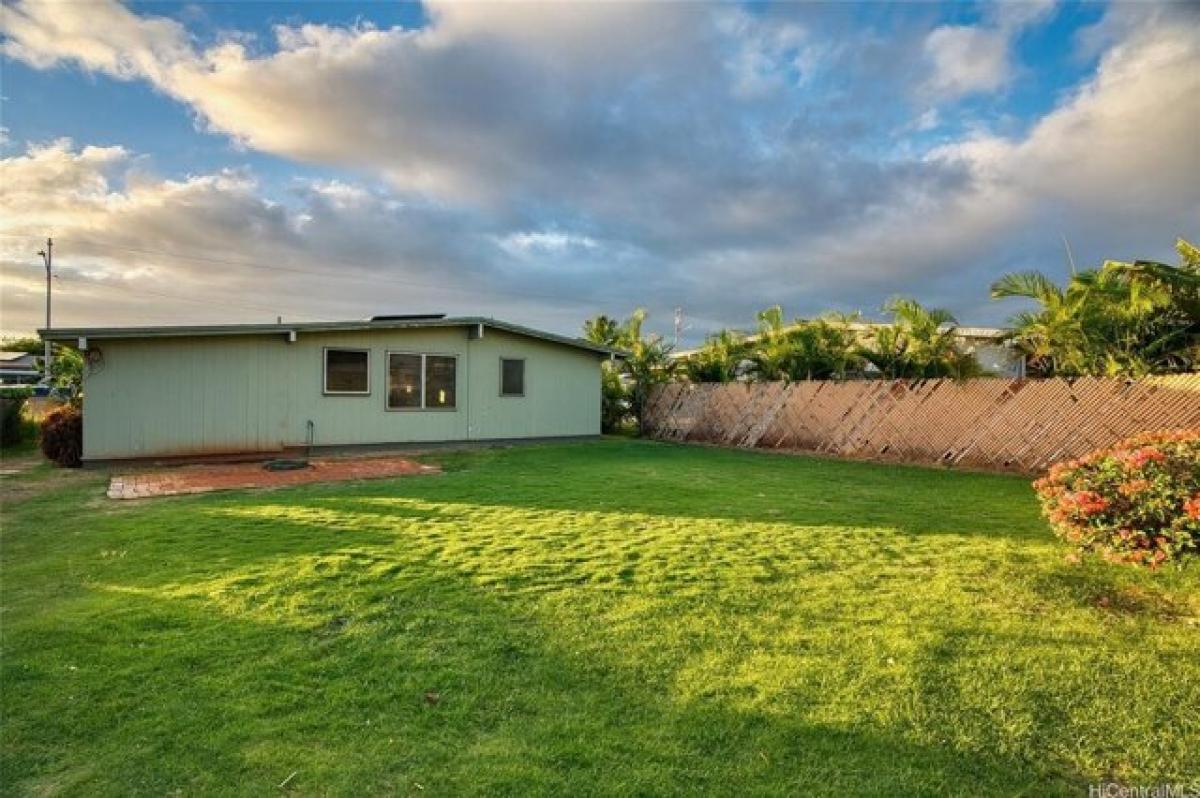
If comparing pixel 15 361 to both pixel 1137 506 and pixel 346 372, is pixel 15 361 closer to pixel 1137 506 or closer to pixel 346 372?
pixel 346 372

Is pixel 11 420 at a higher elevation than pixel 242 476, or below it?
higher

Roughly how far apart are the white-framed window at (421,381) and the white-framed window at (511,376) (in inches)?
47.5

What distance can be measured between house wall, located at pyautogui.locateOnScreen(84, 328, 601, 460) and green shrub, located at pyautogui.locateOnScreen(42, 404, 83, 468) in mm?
294

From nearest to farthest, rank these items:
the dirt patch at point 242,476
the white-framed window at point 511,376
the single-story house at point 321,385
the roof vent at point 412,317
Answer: the dirt patch at point 242,476 < the single-story house at point 321,385 < the roof vent at point 412,317 < the white-framed window at point 511,376

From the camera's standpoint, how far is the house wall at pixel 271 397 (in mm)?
11289

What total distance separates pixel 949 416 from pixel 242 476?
12.2m

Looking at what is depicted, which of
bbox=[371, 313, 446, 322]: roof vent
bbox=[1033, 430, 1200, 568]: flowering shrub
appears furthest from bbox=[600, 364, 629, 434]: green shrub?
bbox=[1033, 430, 1200, 568]: flowering shrub

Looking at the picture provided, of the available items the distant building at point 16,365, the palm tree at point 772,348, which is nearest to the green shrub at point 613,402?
the palm tree at point 772,348

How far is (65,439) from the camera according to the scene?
11.1m

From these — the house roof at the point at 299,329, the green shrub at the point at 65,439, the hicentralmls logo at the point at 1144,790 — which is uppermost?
the house roof at the point at 299,329

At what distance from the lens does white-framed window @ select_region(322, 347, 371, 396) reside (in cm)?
1311

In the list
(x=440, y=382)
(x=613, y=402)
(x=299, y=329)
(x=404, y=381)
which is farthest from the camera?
(x=613, y=402)

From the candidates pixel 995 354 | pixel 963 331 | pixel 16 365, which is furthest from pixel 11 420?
pixel 16 365

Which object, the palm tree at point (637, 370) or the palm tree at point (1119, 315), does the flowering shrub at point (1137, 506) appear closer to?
the palm tree at point (1119, 315)
